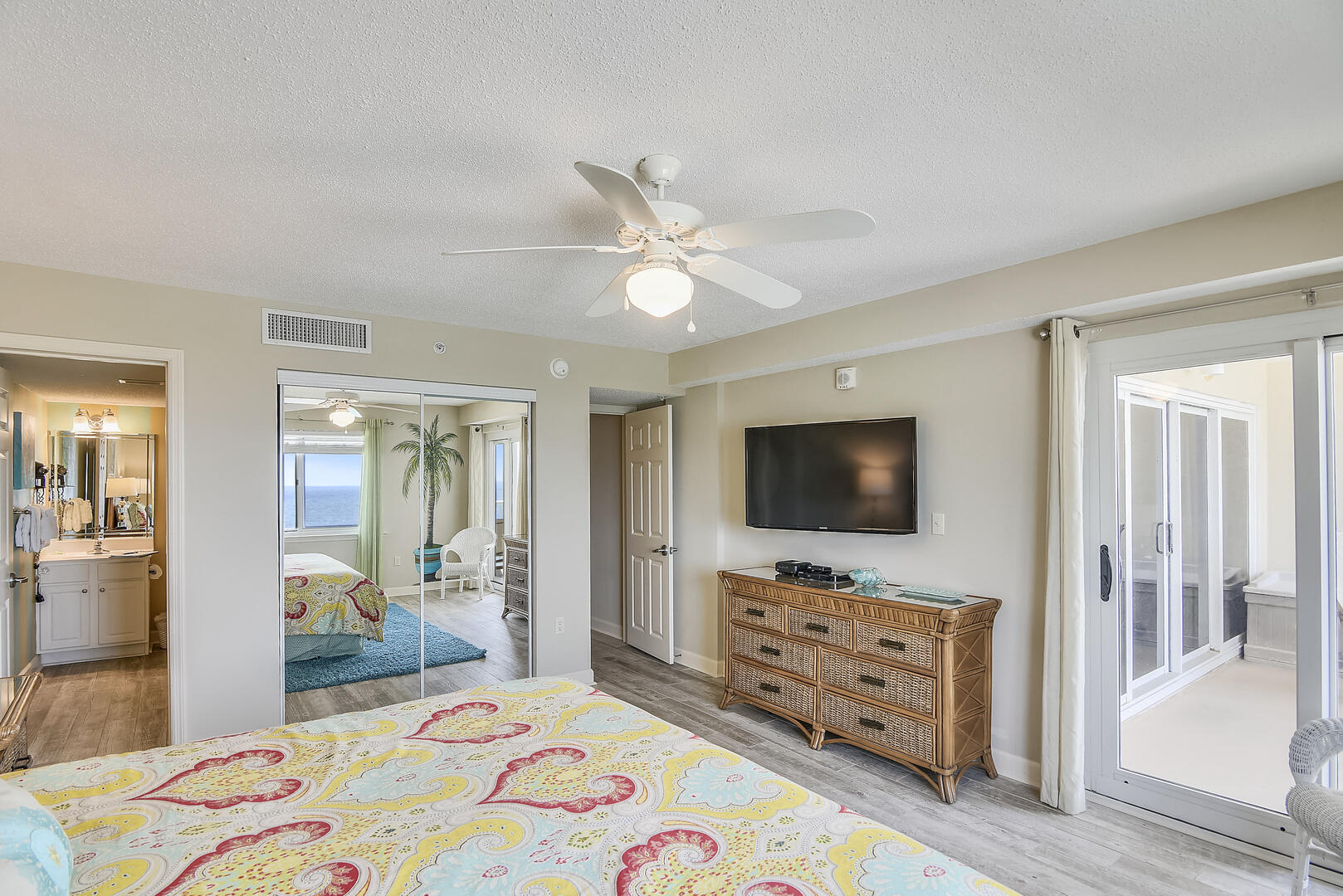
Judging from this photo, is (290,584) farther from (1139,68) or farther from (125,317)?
(1139,68)

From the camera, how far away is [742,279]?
7.50 feet

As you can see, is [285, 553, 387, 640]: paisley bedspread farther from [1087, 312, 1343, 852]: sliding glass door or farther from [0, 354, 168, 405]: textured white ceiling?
[1087, 312, 1343, 852]: sliding glass door

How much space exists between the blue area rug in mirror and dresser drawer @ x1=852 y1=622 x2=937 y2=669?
8.52ft

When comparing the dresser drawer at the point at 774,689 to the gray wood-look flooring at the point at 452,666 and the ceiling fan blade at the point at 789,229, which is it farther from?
the ceiling fan blade at the point at 789,229

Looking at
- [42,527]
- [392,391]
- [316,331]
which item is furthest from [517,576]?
[42,527]

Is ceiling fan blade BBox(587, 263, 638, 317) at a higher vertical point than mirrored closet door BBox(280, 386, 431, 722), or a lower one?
higher

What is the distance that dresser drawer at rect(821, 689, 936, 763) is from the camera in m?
3.14

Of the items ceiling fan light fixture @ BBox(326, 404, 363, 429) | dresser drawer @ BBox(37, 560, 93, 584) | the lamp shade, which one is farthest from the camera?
the lamp shade

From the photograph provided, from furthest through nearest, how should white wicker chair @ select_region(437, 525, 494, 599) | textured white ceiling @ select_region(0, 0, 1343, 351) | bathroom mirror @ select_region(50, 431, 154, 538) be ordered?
1. bathroom mirror @ select_region(50, 431, 154, 538)
2. white wicker chair @ select_region(437, 525, 494, 599)
3. textured white ceiling @ select_region(0, 0, 1343, 351)

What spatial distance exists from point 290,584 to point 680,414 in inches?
117

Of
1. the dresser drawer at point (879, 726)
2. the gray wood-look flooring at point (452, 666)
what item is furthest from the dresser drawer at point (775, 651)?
the gray wood-look flooring at point (452, 666)

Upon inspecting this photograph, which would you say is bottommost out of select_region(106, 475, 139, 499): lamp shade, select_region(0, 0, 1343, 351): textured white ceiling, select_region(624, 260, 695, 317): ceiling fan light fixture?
select_region(106, 475, 139, 499): lamp shade

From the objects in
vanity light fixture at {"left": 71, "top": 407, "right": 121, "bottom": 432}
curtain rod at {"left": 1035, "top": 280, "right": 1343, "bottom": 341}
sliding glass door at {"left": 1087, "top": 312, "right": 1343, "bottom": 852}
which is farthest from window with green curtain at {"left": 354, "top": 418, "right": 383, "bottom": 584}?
sliding glass door at {"left": 1087, "top": 312, "right": 1343, "bottom": 852}

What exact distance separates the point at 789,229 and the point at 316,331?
2.98 m
